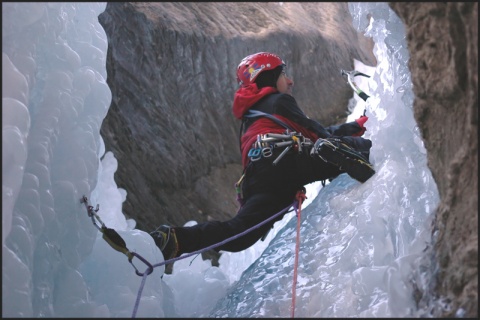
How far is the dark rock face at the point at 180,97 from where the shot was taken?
5.09 m

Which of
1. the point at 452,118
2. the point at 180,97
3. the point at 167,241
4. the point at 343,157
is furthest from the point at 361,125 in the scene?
the point at 180,97

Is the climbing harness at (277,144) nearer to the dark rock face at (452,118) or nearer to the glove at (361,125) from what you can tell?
the glove at (361,125)

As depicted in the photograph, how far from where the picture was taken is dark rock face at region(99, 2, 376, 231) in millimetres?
5087

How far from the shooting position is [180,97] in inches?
215

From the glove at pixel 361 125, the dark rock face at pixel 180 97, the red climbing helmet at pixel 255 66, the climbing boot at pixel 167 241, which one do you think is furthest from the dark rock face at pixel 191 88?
the climbing boot at pixel 167 241

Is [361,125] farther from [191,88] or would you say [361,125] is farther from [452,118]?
[191,88]

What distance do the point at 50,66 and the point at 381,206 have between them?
1440 mm

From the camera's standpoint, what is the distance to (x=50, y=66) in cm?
252

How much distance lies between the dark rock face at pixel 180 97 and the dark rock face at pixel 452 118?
3547 millimetres

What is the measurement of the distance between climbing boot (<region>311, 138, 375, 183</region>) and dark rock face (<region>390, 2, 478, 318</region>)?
1.09 m

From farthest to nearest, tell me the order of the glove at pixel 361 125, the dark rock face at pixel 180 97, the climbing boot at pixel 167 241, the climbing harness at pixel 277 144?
the dark rock face at pixel 180 97
the glove at pixel 361 125
the climbing harness at pixel 277 144
the climbing boot at pixel 167 241

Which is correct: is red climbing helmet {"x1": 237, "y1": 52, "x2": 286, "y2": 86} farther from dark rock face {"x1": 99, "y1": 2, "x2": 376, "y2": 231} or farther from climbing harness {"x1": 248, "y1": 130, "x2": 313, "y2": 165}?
dark rock face {"x1": 99, "y1": 2, "x2": 376, "y2": 231}

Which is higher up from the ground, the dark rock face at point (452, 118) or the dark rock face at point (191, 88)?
the dark rock face at point (191, 88)

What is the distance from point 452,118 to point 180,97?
156 inches
